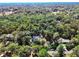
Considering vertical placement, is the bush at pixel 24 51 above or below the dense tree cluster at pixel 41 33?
below

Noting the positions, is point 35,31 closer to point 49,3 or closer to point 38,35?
point 38,35

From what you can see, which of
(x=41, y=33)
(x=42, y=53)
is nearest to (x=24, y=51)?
(x=42, y=53)

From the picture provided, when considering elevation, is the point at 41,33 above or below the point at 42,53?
above

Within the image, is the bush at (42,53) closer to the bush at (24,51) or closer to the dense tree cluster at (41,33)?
the dense tree cluster at (41,33)

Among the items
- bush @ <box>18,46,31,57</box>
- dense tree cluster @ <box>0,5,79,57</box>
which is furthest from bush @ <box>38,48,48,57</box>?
bush @ <box>18,46,31,57</box>

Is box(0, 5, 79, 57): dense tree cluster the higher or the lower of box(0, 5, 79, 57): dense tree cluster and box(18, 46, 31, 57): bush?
the higher

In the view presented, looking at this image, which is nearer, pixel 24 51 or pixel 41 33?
pixel 24 51

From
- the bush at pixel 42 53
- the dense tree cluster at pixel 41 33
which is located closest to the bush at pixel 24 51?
the dense tree cluster at pixel 41 33

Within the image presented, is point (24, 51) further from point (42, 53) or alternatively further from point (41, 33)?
point (41, 33)

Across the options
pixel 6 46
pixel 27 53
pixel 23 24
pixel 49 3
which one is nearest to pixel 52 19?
pixel 49 3

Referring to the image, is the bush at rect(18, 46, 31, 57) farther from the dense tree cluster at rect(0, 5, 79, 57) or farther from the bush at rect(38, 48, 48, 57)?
the bush at rect(38, 48, 48, 57)

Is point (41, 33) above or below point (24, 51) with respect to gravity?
above
